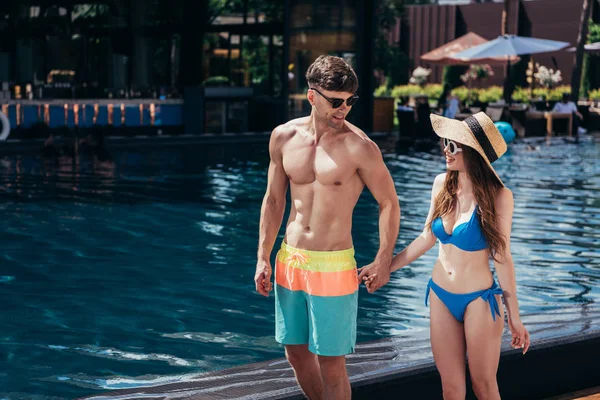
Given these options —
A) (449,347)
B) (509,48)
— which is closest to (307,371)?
(449,347)

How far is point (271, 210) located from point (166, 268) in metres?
5.30

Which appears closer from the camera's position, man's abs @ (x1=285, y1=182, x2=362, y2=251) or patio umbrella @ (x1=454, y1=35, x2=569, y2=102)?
man's abs @ (x1=285, y1=182, x2=362, y2=251)

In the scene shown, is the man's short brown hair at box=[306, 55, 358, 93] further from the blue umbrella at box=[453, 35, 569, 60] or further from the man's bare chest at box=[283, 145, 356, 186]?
the blue umbrella at box=[453, 35, 569, 60]

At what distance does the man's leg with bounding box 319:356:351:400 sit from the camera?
412cm

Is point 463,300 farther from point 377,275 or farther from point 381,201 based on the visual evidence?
point 381,201

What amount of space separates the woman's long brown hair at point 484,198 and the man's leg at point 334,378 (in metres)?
0.79

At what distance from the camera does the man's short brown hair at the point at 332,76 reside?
4023 millimetres

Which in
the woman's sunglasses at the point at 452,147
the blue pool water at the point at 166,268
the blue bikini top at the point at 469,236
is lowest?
the blue pool water at the point at 166,268

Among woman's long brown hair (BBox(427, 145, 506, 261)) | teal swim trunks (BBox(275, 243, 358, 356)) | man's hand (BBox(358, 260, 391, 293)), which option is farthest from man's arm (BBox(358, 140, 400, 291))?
woman's long brown hair (BBox(427, 145, 506, 261))

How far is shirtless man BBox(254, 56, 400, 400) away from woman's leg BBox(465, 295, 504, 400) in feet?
1.38

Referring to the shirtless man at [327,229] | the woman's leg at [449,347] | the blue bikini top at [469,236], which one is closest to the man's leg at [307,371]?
the shirtless man at [327,229]

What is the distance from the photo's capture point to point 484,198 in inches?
157

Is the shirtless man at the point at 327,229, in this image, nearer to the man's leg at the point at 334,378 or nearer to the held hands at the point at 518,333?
the man's leg at the point at 334,378

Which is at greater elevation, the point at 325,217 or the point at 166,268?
the point at 325,217
